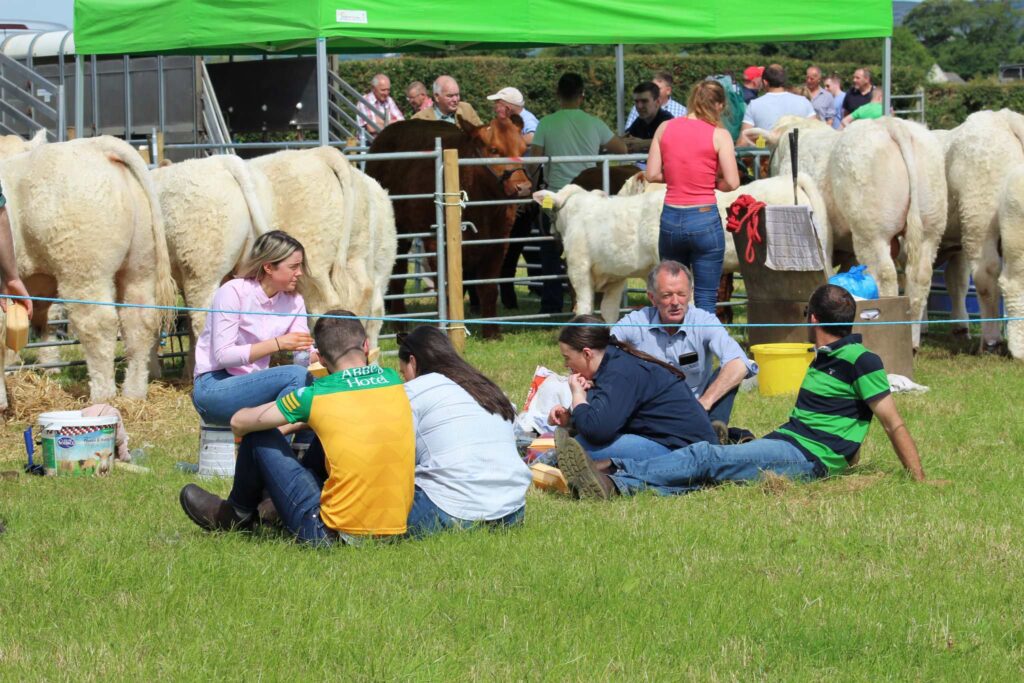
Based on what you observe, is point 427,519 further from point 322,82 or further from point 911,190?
point 911,190

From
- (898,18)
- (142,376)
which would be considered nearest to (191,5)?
(142,376)

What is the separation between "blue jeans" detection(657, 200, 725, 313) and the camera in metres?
9.38

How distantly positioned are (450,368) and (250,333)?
1.86 meters

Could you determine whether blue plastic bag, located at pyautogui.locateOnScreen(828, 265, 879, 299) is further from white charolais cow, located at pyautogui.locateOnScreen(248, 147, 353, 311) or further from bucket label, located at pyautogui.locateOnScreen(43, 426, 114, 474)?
bucket label, located at pyautogui.locateOnScreen(43, 426, 114, 474)

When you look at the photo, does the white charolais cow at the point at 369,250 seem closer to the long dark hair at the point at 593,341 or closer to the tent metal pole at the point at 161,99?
the long dark hair at the point at 593,341

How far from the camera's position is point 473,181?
480 inches

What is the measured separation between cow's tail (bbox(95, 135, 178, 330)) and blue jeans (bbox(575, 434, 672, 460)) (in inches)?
150

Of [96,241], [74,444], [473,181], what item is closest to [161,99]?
[473,181]

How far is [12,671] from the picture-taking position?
13.2ft

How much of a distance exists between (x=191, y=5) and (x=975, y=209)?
6.63 meters

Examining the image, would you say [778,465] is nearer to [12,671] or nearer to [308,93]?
[12,671]

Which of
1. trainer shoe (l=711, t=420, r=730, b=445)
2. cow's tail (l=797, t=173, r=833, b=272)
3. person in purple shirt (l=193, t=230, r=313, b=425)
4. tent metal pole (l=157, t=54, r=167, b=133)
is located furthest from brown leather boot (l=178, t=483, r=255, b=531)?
tent metal pole (l=157, t=54, r=167, b=133)

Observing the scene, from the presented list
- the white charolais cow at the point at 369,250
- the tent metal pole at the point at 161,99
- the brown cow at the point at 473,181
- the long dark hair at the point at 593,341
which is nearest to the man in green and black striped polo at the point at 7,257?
the white charolais cow at the point at 369,250

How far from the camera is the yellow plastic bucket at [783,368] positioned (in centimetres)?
915
